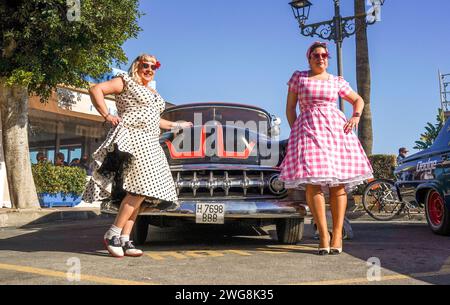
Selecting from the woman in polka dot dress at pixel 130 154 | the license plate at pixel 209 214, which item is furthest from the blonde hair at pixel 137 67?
the license plate at pixel 209 214

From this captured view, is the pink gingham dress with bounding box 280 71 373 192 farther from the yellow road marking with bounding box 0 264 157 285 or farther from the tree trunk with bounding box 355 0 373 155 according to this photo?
the tree trunk with bounding box 355 0 373 155

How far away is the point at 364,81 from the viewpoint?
12.9 m

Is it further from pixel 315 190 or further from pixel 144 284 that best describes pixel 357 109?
pixel 144 284

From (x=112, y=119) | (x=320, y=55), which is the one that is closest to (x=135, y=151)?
(x=112, y=119)

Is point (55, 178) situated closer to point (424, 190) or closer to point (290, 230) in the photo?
point (290, 230)

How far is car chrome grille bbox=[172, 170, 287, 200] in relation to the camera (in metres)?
4.64

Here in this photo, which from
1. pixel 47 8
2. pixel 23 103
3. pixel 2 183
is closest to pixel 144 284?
pixel 47 8

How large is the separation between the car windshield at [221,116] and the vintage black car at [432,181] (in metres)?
2.07

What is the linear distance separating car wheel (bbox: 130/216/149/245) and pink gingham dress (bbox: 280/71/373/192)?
4.94ft

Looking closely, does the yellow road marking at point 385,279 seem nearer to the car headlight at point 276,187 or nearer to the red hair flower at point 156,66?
the car headlight at point 276,187

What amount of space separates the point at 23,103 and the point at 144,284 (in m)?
7.70

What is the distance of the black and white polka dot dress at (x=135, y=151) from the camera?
3.82 m

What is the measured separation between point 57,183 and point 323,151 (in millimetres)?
9806

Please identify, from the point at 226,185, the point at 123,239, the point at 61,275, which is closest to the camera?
the point at 61,275
